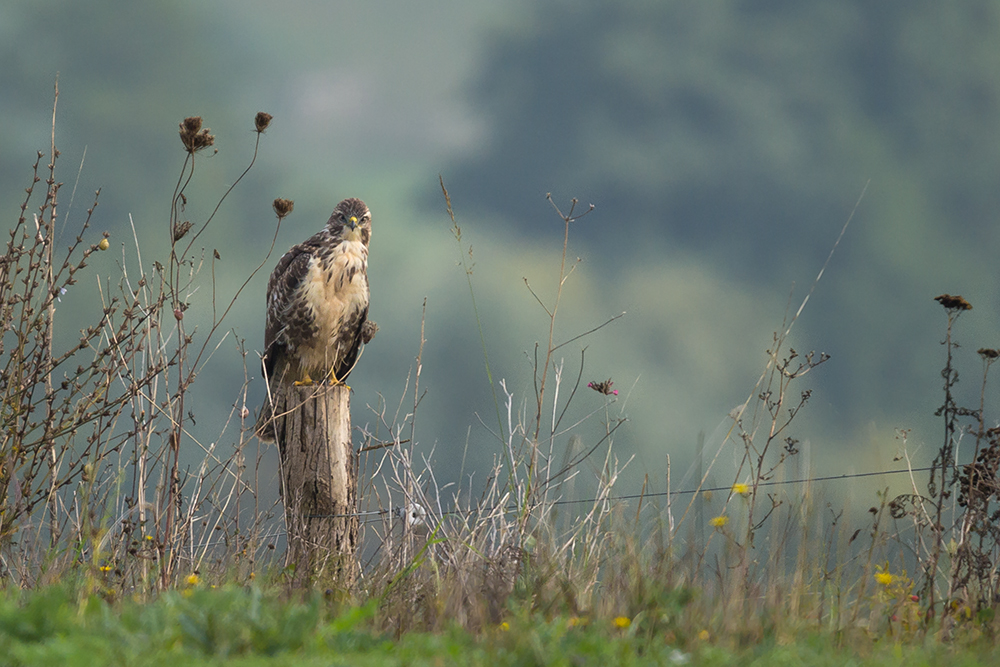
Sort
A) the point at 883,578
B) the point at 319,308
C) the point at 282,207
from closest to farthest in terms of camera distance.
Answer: the point at 883,578 → the point at 282,207 → the point at 319,308

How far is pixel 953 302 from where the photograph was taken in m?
3.32

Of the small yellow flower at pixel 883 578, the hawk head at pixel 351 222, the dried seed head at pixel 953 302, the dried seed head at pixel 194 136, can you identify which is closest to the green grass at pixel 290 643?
the small yellow flower at pixel 883 578

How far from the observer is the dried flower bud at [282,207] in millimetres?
3512

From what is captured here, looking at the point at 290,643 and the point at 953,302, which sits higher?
the point at 953,302

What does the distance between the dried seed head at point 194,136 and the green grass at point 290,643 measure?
1706 millimetres

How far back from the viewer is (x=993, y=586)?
340 centimetres

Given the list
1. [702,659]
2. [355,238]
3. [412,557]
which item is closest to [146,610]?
[702,659]

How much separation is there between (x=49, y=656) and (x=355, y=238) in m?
3.88

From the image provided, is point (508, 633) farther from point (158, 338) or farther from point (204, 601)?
point (158, 338)

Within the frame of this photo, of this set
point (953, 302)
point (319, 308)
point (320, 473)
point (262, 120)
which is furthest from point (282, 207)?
point (953, 302)

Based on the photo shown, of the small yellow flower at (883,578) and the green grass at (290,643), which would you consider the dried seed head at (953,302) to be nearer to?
the small yellow flower at (883,578)

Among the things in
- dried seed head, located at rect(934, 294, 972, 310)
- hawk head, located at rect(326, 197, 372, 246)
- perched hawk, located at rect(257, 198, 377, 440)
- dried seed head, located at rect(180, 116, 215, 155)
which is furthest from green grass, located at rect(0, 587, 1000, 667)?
hawk head, located at rect(326, 197, 372, 246)

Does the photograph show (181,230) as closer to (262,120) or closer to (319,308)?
(262,120)

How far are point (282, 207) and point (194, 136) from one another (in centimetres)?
43
